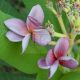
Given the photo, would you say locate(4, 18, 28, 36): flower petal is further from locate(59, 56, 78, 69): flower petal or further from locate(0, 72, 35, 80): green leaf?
locate(0, 72, 35, 80): green leaf

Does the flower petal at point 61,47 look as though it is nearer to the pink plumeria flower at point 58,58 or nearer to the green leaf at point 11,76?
the pink plumeria flower at point 58,58

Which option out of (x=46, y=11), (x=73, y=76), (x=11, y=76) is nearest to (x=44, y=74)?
(x=73, y=76)

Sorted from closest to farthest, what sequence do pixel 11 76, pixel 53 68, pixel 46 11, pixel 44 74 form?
pixel 53 68 → pixel 44 74 → pixel 46 11 → pixel 11 76

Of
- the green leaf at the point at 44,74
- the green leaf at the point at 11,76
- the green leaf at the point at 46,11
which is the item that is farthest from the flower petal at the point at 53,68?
the green leaf at the point at 11,76

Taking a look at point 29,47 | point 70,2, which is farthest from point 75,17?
point 29,47

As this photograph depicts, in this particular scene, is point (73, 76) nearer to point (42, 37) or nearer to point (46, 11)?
point (42, 37)

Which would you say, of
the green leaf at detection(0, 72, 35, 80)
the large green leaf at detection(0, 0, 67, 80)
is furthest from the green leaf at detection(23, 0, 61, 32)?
the green leaf at detection(0, 72, 35, 80)

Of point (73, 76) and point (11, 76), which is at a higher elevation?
point (73, 76)
